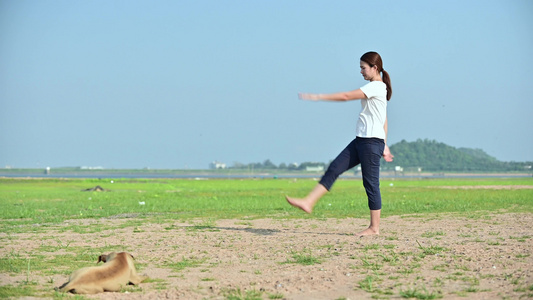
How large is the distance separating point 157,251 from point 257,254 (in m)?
1.39

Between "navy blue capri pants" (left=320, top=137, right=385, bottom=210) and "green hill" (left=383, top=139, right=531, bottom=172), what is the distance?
169 metres

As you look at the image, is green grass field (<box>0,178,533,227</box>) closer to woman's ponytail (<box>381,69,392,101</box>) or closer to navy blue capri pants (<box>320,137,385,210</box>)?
navy blue capri pants (<box>320,137,385,210</box>)

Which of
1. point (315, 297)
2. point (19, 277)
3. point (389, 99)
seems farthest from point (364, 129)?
point (19, 277)

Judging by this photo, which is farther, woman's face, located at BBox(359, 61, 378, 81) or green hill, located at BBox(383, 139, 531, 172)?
green hill, located at BBox(383, 139, 531, 172)

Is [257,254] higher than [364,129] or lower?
lower

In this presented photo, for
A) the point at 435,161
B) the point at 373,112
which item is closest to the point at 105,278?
the point at 373,112

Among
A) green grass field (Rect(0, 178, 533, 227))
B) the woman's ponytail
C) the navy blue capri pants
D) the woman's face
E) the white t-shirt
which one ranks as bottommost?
green grass field (Rect(0, 178, 533, 227))

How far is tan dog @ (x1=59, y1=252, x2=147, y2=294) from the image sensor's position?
5410 mm

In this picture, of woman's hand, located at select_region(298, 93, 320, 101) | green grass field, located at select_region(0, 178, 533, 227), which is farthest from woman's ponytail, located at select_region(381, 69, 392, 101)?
green grass field, located at select_region(0, 178, 533, 227)

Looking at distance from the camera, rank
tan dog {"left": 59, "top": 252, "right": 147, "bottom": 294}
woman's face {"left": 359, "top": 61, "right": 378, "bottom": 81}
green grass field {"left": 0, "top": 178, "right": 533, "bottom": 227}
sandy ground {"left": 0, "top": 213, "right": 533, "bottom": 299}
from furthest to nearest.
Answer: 1. green grass field {"left": 0, "top": 178, "right": 533, "bottom": 227}
2. woman's face {"left": 359, "top": 61, "right": 378, "bottom": 81}
3. tan dog {"left": 59, "top": 252, "right": 147, "bottom": 294}
4. sandy ground {"left": 0, "top": 213, "right": 533, "bottom": 299}

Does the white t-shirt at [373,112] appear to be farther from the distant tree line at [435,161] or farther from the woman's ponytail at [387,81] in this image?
the distant tree line at [435,161]

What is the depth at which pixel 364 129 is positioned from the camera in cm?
837

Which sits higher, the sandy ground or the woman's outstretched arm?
the woman's outstretched arm

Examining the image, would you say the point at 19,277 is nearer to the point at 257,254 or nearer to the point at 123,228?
→ the point at 257,254
